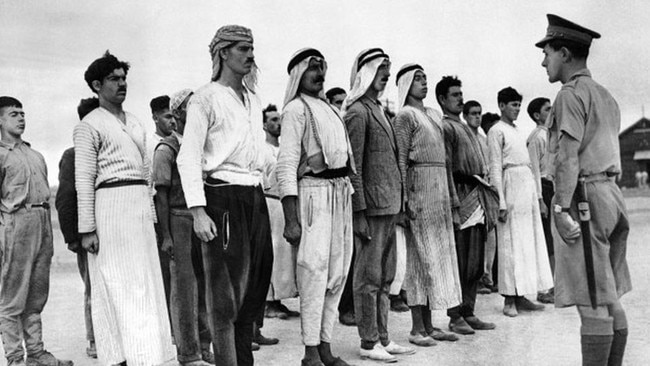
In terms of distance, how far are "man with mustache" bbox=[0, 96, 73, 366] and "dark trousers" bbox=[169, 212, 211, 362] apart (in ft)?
2.96

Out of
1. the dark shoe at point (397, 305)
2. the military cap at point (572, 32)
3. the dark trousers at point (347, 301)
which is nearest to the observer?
the military cap at point (572, 32)

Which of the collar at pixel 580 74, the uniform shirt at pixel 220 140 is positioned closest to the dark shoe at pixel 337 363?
the uniform shirt at pixel 220 140

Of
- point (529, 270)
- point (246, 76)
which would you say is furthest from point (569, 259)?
point (529, 270)

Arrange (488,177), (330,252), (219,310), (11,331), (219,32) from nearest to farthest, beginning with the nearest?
(219,310)
(219,32)
(330,252)
(11,331)
(488,177)

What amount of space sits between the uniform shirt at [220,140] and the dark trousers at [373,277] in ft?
4.36

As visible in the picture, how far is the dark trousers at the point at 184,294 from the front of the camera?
4668mm

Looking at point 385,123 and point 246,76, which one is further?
point 385,123

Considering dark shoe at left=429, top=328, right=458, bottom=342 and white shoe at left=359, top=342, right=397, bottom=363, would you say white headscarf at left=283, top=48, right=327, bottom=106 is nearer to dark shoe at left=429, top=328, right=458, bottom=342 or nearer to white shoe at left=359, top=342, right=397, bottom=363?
white shoe at left=359, top=342, right=397, bottom=363

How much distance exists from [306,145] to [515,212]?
3122 mm

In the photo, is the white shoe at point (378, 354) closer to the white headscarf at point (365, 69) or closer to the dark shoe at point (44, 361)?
the white headscarf at point (365, 69)

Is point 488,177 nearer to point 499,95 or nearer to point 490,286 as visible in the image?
point 499,95

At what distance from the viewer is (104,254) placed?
4.00m

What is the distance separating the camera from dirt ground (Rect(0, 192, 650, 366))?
4.69m

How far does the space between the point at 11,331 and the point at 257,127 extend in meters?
2.61
